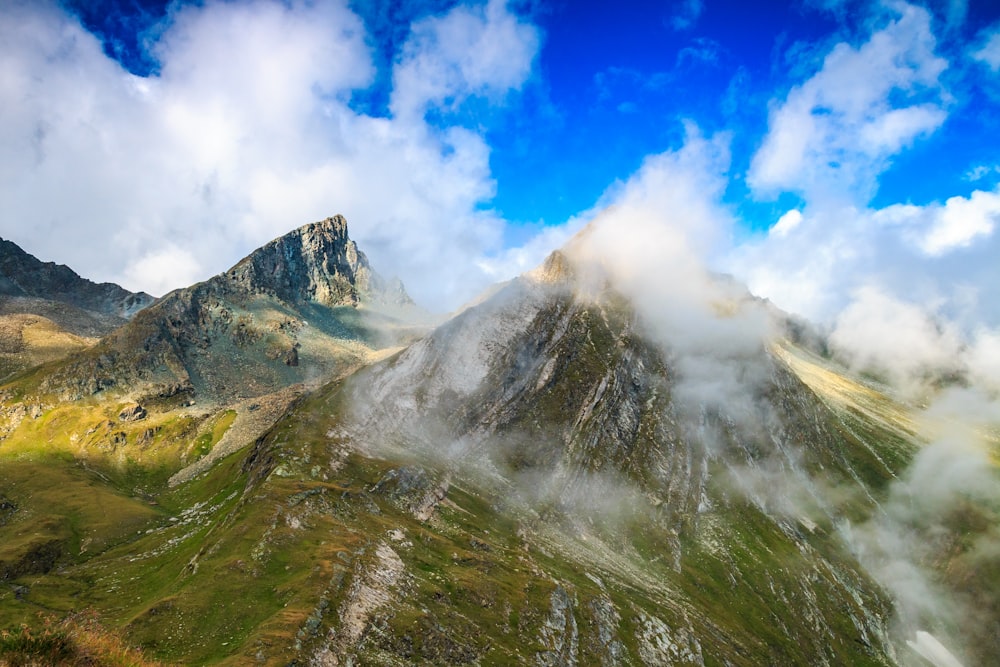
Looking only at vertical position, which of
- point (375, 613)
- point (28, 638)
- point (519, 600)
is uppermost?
point (28, 638)

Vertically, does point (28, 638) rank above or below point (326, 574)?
above

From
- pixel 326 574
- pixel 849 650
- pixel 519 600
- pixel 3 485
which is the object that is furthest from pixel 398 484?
pixel 849 650

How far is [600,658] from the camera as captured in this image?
10144 cm

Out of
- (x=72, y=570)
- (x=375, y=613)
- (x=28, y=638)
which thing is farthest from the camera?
(x=72, y=570)

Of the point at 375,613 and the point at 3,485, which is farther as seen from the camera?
the point at 3,485

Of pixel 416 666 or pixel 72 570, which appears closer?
pixel 416 666

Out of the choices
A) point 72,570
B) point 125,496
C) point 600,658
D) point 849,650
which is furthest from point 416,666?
point 849,650

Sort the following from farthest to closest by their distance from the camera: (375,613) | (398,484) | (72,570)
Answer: (398,484) → (72,570) → (375,613)

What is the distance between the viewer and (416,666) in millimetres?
71000

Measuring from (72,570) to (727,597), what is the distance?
177 m

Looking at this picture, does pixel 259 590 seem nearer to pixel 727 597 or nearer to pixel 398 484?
pixel 398 484

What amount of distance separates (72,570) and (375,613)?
293 feet

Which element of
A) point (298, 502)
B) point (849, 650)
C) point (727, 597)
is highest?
point (298, 502)

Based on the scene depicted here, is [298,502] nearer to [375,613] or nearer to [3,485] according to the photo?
[375,613]
